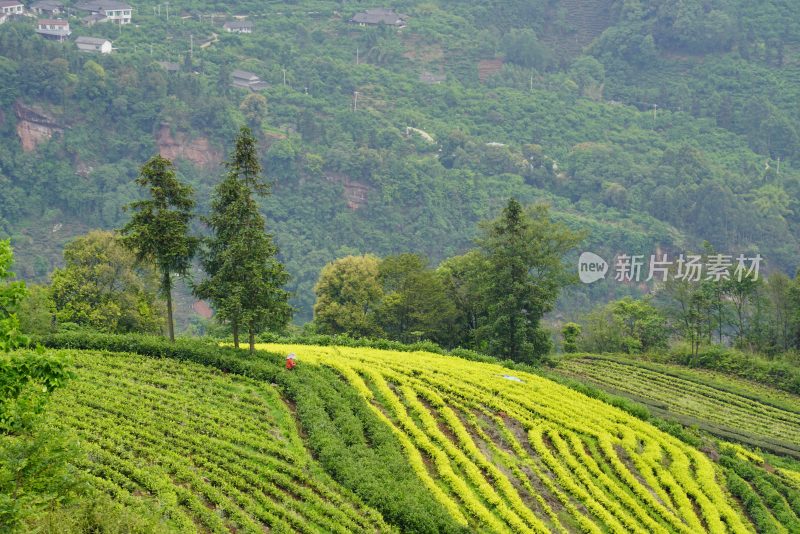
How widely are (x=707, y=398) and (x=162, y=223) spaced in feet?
76.6

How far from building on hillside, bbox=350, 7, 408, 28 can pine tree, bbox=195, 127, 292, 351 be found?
105374 mm

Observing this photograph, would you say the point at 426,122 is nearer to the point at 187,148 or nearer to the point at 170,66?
the point at 187,148

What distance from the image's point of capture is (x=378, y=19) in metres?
134

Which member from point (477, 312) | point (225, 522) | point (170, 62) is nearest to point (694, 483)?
point (225, 522)

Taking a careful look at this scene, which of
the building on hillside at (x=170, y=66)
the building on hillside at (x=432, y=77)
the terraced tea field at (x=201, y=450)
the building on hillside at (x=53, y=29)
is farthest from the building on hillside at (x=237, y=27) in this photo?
the terraced tea field at (x=201, y=450)

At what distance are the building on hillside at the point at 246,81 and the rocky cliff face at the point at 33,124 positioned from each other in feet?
75.1

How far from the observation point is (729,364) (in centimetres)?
4769

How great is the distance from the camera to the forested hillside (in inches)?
3883

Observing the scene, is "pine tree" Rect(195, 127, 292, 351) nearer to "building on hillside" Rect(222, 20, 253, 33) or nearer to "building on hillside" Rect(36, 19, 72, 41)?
"building on hillside" Rect(36, 19, 72, 41)

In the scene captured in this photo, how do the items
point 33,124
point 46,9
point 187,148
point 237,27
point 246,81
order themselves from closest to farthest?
point 33,124 < point 187,148 < point 246,81 < point 46,9 < point 237,27

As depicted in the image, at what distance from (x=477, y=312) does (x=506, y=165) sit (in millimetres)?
65884

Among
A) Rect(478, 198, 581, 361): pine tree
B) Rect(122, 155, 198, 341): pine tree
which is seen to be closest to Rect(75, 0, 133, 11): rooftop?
→ Rect(478, 198, 581, 361): pine tree

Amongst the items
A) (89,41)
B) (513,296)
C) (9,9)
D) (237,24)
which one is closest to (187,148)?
(89,41)

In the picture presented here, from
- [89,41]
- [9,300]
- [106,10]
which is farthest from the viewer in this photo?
[106,10]
